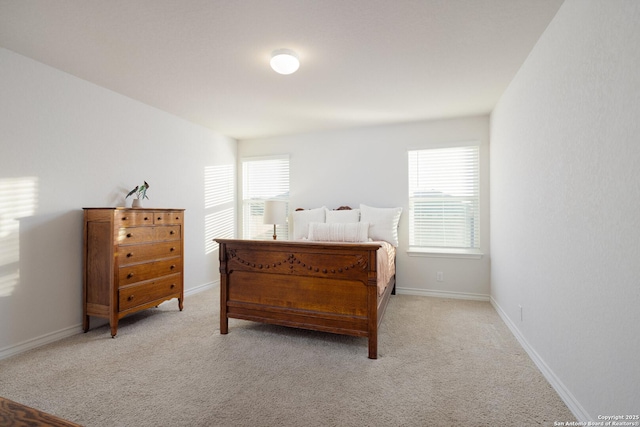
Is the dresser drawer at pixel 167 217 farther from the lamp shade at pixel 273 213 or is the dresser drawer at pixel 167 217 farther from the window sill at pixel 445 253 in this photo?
the window sill at pixel 445 253

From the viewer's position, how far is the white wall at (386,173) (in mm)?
4070

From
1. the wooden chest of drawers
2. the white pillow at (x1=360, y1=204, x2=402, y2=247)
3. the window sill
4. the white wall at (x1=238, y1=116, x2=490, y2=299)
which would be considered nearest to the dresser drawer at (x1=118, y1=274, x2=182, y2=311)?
the wooden chest of drawers

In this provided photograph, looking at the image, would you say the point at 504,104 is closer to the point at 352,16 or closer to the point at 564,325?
the point at 352,16

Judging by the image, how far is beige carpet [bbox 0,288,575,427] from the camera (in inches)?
67.7

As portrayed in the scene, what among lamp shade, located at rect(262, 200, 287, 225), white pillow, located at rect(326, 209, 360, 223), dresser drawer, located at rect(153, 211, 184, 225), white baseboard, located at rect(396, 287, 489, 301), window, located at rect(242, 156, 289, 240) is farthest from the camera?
window, located at rect(242, 156, 289, 240)

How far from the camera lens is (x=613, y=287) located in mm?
1408

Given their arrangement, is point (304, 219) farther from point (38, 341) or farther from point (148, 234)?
point (38, 341)

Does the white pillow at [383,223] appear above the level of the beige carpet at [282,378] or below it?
above

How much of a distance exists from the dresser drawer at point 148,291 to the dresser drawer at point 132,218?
2.03 ft

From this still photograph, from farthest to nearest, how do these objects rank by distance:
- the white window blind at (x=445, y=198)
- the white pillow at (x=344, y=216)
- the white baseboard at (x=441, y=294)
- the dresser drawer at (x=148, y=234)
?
the white pillow at (x=344, y=216) → the white window blind at (x=445, y=198) → the white baseboard at (x=441, y=294) → the dresser drawer at (x=148, y=234)

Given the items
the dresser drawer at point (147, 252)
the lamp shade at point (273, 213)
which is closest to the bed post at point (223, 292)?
the dresser drawer at point (147, 252)

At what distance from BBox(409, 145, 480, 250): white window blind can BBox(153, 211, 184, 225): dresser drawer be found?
10.1 feet

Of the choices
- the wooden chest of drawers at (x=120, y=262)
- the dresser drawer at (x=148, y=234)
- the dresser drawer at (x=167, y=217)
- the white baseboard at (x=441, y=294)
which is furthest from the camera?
the white baseboard at (x=441, y=294)

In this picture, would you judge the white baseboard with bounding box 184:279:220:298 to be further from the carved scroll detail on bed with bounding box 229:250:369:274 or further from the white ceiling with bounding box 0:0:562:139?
the white ceiling with bounding box 0:0:562:139
